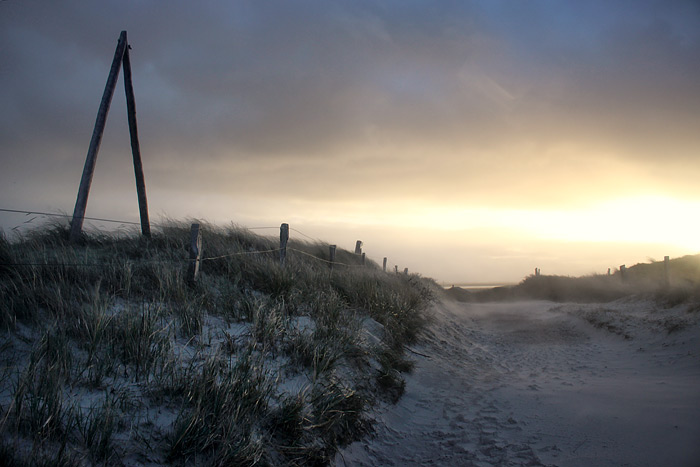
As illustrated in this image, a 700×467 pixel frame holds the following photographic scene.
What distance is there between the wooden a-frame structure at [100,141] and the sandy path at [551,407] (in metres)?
8.54


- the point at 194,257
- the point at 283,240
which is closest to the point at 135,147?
the point at 283,240

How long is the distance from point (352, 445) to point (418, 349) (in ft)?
14.0

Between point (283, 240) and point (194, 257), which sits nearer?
point (194, 257)

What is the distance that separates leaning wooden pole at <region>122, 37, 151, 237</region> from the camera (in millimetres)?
10211

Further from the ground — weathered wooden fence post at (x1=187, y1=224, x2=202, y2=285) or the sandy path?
weathered wooden fence post at (x1=187, y1=224, x2=202, y2=285)

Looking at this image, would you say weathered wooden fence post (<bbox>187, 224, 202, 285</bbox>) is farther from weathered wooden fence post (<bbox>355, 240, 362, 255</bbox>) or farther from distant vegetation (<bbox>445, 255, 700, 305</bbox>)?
distant vegetation (<bbox>445, 255, 700, 305</bbox>)

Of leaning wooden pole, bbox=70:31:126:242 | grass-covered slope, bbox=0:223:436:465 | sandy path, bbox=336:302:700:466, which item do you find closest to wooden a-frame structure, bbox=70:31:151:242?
leaning wooden pole, bbox=70:31:126:242

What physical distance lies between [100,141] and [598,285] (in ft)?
89.6

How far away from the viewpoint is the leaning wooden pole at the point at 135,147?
10211 millimetres

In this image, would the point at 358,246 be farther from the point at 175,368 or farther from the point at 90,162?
the point at 175,368

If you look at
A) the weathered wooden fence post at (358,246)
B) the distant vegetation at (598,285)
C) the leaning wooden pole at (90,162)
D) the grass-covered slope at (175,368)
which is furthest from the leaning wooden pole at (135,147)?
the distant vegetation at (598,285)

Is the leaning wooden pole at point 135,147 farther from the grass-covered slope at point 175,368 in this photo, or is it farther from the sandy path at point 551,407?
the sandy path at point 551,407

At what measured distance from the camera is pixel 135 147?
1077 centimetres

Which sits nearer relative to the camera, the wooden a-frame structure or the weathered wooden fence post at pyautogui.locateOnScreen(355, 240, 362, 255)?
the wooden a-frame structure
